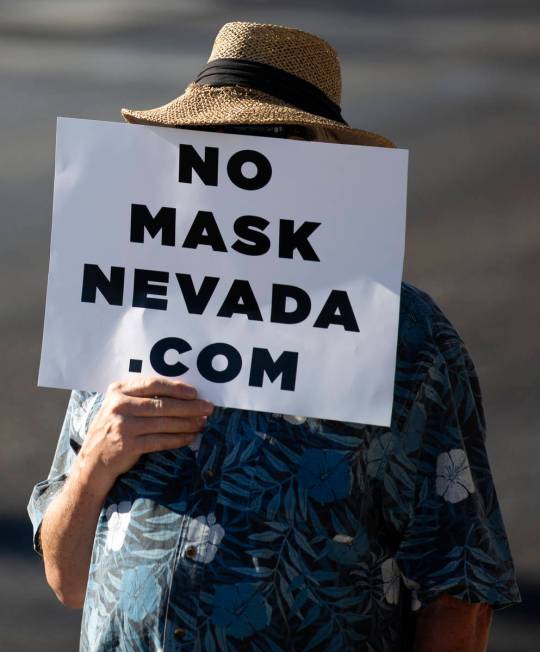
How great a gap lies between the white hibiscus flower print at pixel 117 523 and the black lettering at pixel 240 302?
273mm

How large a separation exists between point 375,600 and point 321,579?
0.08m

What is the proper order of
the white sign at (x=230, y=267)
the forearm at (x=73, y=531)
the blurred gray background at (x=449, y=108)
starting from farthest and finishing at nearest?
the blurred gray background at (x=449, y=108)
the forearm at (x=73, y=531)
the white sign at (x=230, y=267)

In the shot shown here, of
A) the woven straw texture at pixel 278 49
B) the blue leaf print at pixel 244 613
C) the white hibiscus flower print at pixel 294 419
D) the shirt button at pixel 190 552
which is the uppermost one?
the woven straw texture at pixel 278 49

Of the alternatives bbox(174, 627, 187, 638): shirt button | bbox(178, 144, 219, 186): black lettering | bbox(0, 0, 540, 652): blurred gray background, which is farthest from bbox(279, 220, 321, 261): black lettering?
bbox(0, 0, 540, 652): blurred gray background

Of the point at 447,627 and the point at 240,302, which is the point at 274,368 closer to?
the point at 240,302

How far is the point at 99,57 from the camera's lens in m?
2.38

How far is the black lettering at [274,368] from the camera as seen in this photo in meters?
1.24

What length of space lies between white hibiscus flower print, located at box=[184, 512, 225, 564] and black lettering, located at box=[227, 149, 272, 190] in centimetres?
38

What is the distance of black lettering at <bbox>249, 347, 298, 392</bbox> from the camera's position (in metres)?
1.24

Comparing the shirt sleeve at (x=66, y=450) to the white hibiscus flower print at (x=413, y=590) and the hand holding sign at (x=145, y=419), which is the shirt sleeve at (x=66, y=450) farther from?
the white hibiscus flower print at (x=413, y=590)

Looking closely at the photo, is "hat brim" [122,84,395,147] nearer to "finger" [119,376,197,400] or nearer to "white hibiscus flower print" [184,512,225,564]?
"finger" [119,376,197,400]

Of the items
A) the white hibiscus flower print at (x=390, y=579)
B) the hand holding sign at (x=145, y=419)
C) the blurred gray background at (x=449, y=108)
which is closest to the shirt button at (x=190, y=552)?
the hand holding sign at (x=145, y=419)

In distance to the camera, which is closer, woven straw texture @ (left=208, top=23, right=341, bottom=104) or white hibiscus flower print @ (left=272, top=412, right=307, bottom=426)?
white hibiscus flower print @ (left=272, top=412, right=307, bottom=426)

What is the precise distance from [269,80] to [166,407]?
17.7 inches
